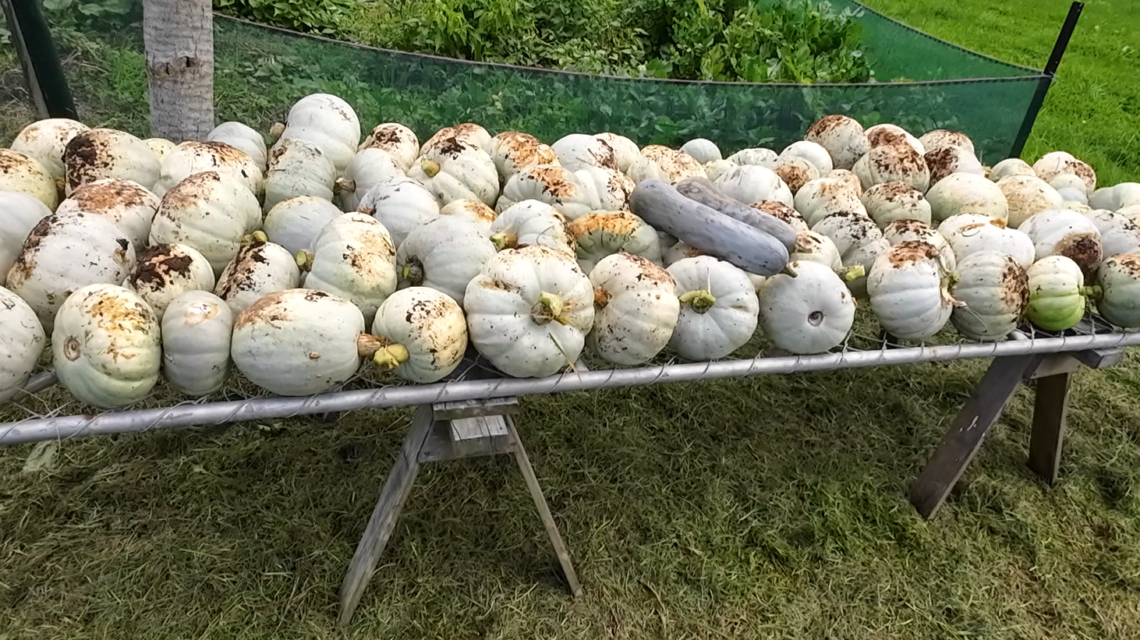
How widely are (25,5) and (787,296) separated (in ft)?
13.7

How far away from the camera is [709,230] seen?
2.38 m

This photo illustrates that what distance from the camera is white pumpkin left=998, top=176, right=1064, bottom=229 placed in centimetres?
320

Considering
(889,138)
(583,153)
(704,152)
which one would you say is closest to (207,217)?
(583,153)

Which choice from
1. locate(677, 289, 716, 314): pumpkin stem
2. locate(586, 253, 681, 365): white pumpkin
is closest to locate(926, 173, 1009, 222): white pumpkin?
locate(677, 289, 716, 314): pumpkin stem

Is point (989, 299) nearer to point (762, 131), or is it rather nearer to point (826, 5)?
point (762, 131)

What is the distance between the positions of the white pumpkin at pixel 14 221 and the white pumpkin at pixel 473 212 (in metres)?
1.21

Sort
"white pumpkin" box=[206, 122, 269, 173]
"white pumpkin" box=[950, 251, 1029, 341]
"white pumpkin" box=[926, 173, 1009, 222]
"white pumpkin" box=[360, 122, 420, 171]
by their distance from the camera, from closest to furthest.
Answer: "white pumpkin" box=[950, 251, 1029, 341]
"white pumpkin" box=[206, 122, 269, 173]
"white pumpkin" box=[360, 122, 420, 171]
"white pumpkin" box=[926, 173, 1009, 222]

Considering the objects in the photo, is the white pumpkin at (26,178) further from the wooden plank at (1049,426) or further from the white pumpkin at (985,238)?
the wooden plank at (1049,426)

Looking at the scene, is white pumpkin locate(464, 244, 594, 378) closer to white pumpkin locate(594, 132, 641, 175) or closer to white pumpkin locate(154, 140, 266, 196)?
white pumpkin locate(154, 140, 266, 196)

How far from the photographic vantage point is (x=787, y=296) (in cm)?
236

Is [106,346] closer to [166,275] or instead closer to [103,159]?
[166,275]

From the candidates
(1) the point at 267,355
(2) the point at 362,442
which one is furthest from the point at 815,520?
(1) the point at 267,355

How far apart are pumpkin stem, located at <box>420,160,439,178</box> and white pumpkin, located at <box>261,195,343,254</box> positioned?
0.47 m

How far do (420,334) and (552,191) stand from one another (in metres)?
0.94
